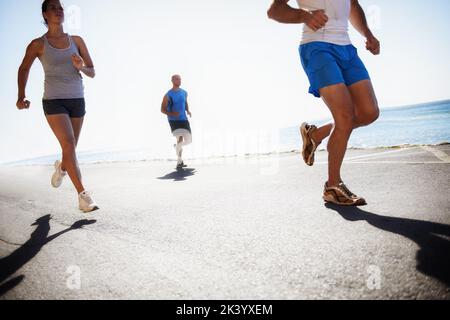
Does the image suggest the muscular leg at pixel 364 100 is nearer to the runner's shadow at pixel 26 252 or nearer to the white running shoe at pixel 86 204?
the runner's shadow at pixel 26 252

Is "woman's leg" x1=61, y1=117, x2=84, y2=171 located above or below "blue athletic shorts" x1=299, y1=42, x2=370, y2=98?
below

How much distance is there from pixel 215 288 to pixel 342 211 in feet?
4.74

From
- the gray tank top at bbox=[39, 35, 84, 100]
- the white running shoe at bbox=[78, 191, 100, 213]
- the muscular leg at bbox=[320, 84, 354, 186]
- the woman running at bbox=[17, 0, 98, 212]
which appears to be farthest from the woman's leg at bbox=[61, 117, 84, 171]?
the muscular leg at bbox=[320, 84, 354, 186]

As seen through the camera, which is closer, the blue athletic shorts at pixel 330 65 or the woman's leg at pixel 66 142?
the blue athletic shorts at pixel 330 65

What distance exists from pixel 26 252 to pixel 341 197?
250 centimetres

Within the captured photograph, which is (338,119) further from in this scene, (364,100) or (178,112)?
(178,112)

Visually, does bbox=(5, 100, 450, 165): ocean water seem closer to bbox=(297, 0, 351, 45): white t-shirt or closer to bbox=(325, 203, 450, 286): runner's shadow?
bbox=(297, 0, 351, 45): white t-shirt

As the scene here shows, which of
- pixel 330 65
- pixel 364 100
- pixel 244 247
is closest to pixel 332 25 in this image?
pixel 330 65

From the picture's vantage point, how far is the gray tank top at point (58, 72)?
11.1 ft

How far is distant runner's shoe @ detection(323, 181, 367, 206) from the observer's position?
2540 mm

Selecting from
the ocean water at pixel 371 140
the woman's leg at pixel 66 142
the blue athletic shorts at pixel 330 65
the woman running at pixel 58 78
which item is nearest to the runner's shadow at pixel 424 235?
the blue athletic shorts at pixel 330 65

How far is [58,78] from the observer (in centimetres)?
342

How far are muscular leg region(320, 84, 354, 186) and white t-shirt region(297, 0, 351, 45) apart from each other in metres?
0.52

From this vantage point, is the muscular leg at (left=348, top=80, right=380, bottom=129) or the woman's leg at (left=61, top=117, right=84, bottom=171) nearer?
the muscular leg at (left=348, top=80, right=380, bottom=129)
